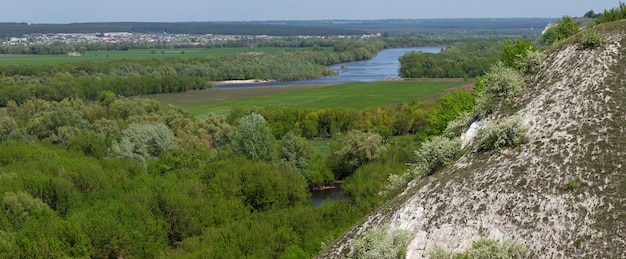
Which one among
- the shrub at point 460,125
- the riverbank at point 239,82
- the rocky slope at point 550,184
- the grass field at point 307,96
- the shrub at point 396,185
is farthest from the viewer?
the riverbank at point 239,82

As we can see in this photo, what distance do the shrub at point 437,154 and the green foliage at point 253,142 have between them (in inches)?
1494

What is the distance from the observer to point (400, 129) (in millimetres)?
100688

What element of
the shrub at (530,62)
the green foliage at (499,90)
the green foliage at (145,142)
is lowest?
the green foliage at (145,142)

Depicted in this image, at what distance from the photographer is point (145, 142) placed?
234 ft

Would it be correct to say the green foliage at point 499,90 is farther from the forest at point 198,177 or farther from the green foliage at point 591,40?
the green foliage at point 591,40

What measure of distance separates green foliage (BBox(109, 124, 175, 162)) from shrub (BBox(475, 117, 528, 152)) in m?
49.6

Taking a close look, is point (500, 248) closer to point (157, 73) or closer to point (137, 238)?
point (137, 238)

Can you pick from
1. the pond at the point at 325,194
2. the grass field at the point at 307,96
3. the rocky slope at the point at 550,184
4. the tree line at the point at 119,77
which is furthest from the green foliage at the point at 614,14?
the tree line at the point at 119,77

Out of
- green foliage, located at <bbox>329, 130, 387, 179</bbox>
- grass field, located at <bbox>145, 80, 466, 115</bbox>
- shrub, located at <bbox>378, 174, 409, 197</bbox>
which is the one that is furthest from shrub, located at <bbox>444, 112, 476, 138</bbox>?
grass field, located at <bbox>145, 80, 466, 115</bbox>

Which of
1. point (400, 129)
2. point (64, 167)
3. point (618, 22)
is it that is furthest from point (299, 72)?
point (618, 22)

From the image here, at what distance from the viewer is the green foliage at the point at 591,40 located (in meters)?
26.0

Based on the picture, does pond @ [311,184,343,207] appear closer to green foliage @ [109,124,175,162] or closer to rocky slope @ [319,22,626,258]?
green foliage @ [109,124,175,162]

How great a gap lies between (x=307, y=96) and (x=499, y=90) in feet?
393

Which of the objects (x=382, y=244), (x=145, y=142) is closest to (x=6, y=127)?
(x=145, y=142)
